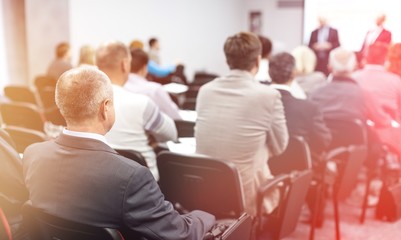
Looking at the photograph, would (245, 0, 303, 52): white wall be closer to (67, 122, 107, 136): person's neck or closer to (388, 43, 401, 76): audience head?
(388, 43, 401, 76): audience head

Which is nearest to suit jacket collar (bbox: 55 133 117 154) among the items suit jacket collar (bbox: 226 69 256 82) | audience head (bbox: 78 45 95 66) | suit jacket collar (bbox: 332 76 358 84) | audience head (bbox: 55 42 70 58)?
suit jacket collar (bbox: 226 69 256 82)

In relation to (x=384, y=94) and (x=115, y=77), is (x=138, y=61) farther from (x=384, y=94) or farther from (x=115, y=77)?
(x=384, y=94)

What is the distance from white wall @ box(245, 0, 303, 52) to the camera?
1167 cm

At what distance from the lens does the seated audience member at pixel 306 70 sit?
480 centimetres

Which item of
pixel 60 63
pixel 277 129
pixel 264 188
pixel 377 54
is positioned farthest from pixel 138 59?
pixel 60 63

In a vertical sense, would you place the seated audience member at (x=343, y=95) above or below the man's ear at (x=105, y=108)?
below

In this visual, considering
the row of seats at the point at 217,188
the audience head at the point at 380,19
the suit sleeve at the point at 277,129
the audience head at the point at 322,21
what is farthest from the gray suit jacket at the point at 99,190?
the audience head at the point at 322,21

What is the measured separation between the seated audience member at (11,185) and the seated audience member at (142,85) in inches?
64.9

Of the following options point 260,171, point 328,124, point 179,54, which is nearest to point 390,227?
point 328,124

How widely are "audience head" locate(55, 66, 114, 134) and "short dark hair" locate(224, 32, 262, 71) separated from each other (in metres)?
1.21

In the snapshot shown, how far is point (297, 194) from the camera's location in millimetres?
2838

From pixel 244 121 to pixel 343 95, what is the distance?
1557mm

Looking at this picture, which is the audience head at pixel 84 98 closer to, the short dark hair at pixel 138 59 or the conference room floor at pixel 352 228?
the short dark hair at pixel 138 59

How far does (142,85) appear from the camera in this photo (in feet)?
12.5
